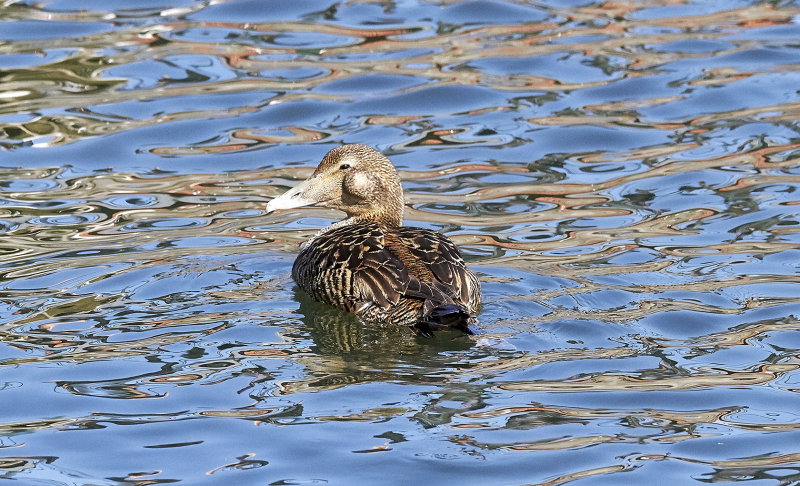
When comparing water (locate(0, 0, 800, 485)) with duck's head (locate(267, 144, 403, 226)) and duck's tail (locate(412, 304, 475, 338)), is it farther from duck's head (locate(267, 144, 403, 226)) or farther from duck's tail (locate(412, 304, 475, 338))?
duck's head (locate(267, 144, 403, 226))

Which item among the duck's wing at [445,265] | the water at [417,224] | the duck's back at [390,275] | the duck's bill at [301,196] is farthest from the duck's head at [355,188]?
the duck's wing at [445,265]

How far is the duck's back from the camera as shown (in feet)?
23.5

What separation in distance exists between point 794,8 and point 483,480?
1053cm

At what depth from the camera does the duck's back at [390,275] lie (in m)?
7.17

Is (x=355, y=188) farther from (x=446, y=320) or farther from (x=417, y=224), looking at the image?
(x=446, y=320)

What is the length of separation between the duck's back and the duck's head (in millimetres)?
694

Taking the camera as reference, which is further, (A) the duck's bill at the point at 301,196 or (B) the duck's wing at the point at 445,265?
(A) the duck's bill at the point at 301,196

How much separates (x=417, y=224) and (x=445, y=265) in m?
2.40

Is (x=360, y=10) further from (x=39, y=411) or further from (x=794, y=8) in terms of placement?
(x=39, y=411)

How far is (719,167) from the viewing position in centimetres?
1050

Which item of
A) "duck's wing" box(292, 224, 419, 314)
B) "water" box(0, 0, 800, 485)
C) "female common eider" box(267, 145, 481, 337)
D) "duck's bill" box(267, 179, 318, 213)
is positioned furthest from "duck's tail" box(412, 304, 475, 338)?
"duck's bill" box(267, 179, 318, 213)

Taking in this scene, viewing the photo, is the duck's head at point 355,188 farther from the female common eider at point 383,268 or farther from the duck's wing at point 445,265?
the duck's wing at point 445,265

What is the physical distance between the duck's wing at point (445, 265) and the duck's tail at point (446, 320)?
0.22 m

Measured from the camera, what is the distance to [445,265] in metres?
7.33
